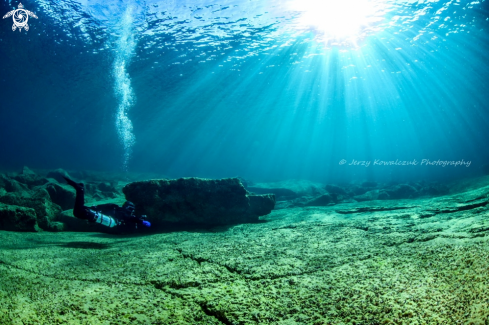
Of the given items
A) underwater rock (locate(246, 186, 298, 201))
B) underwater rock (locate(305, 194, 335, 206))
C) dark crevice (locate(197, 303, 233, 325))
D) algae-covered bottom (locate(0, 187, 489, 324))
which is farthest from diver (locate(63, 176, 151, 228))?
underwater rock (locate(246, 186, 298, 201))

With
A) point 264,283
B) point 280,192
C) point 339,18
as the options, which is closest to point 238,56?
point 339,18

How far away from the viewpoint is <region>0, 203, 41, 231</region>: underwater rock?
6.11m

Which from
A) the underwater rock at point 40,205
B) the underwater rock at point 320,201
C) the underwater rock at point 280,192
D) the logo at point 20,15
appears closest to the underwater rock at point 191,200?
the underwater rock at point 40,205

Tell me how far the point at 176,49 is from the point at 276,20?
9.15 m

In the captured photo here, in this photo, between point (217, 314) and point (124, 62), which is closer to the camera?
point (217, 314)

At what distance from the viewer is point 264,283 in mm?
2633

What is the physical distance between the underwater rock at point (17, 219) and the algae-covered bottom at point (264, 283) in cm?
313

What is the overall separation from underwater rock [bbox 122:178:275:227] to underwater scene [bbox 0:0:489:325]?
1.7 inches

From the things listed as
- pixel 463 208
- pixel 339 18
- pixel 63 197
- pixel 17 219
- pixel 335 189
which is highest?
pixel 339 18

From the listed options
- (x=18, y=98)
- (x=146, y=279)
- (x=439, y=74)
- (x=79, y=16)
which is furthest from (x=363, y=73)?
(x=18, y=98)

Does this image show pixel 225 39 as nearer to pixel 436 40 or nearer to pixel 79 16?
pixel 79 16

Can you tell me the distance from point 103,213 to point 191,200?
247cm

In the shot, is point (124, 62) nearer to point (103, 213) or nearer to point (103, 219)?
point (103, 213)

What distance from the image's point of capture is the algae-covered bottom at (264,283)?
6.26ft
